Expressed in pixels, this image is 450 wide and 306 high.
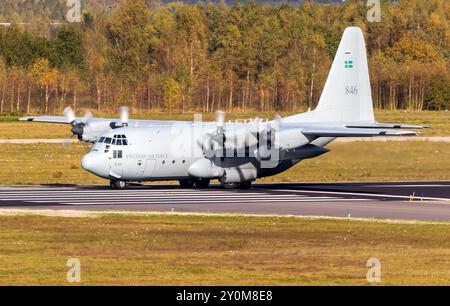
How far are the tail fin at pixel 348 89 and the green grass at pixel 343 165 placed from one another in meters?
1.30

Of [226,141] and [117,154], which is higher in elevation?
[226,141]

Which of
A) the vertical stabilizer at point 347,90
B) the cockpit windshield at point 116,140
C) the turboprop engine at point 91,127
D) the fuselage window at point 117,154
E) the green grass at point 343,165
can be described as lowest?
the green grass at point 343,165

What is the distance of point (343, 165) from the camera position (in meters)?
51.9

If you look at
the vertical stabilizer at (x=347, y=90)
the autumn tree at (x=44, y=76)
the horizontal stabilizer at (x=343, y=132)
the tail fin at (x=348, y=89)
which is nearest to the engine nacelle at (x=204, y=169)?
the horizontal stabilizer at (x=343, y=132)

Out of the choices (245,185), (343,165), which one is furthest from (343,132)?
(343,165)

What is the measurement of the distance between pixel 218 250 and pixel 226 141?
15.5 m

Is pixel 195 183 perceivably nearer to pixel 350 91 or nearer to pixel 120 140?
pixel 120 140

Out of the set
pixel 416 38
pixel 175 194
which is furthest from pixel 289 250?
pixel 416 38

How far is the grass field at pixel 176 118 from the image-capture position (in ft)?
249

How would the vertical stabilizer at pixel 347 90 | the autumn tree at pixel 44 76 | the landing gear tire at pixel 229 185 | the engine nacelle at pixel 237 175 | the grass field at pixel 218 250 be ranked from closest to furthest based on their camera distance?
the grass field at pixel 218 250 → the engine nacelle at pixel 237 175 → the landing gear tire at pixel 229 185 → the vertical stabilizer at pixel 347 90 → the autumn tree at pixel 44 76

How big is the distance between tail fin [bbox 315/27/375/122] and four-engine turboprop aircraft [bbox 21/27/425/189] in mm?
42

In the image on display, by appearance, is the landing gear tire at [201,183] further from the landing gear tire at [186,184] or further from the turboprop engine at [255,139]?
the turboprop engine at [255,139]

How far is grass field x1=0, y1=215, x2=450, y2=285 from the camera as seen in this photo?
20188 mm

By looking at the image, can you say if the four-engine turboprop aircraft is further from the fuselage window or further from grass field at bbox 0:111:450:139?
grass field at bbox 0:111:450:139
